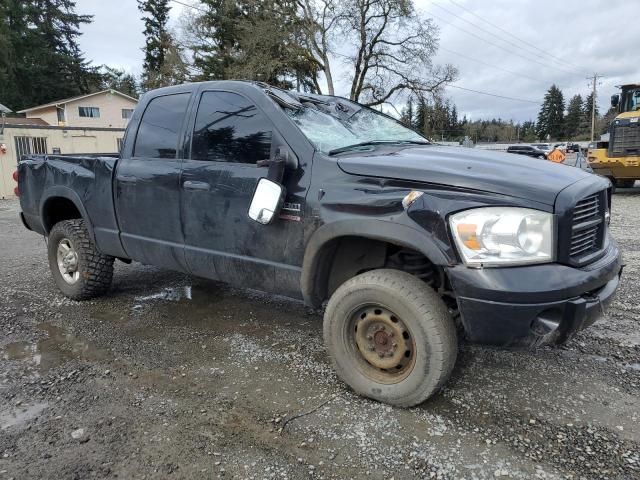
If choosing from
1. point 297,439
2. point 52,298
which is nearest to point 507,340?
point 297,439

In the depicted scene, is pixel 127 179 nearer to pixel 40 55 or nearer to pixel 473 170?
pixel 473 170

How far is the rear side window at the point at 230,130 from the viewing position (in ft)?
11.2

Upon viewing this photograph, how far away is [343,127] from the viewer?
11.9 ft

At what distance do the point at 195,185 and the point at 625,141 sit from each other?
45.4ft

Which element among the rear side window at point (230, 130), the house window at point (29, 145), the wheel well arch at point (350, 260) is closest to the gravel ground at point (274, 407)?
the wheel well arch at point (350, 260)

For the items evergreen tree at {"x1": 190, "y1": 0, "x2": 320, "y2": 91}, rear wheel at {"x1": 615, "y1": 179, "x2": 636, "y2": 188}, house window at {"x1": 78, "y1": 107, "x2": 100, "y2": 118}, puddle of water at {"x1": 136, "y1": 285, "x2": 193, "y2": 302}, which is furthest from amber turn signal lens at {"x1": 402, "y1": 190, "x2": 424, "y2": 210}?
house window at {"x1": 78, "y1": 107, "x2": 100, "y2": 118}

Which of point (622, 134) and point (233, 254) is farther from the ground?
point (622, 134)

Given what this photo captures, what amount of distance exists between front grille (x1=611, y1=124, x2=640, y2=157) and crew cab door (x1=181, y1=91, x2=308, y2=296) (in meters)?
13.3

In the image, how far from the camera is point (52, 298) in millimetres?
5156

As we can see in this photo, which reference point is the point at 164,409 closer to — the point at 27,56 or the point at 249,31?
the point at 249,31

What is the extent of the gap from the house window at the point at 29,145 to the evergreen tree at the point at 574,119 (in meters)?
99.6

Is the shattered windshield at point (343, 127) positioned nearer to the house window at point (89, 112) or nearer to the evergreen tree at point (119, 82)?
the house window at point (89, 112)

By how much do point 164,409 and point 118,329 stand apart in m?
1.57

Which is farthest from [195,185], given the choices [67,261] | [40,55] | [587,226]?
[40,55]
